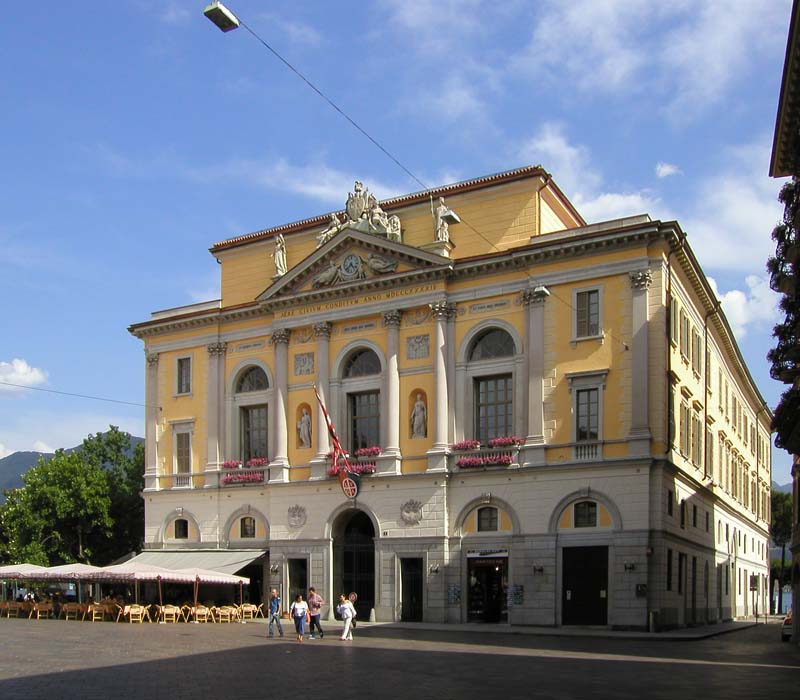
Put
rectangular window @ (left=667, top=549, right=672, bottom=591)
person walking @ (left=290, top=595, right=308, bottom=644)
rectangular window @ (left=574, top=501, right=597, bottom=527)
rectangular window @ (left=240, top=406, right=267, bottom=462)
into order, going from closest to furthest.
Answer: person walking @ (left=290, top=595, right=308, bottom=644) < rectangular window @ (left=574, top=501, right=597, bottom=527) < rectangular window @ (left=667, top=549, right=672, bottom=591) < rectangular window @ (left=240, top=406, right=267, bottom=462)

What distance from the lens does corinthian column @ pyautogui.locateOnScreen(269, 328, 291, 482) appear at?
165ft

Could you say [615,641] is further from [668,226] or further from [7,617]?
[7,617]

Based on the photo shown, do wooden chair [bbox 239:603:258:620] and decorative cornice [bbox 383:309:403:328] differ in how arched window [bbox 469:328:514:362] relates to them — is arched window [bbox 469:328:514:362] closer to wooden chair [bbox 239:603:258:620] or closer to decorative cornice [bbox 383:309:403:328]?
decorative cornice [bbox 383:309:403:328]

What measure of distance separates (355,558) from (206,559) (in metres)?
7.56

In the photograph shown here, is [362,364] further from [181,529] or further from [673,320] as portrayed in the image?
[673,320]

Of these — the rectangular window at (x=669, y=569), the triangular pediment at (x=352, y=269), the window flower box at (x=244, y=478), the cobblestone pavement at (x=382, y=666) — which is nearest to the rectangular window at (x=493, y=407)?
the triangular pediment at (x=352, y=269)

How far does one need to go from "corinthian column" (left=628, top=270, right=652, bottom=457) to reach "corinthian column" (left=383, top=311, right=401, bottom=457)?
431 inches

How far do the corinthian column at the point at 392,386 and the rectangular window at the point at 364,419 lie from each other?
134cm

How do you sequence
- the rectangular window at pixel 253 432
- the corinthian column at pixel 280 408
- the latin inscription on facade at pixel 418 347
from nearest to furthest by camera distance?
the latin inscription on facade at pixel 418 347
the corinthian column at pixel 280 408
the rectangular window at pixel 253 432

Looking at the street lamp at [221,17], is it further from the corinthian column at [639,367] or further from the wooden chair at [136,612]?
the wooden chair at [136,612]

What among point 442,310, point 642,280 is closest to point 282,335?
point 442,310

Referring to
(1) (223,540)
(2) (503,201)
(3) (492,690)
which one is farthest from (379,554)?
(3) (492,690)

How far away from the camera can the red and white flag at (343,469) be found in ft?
154

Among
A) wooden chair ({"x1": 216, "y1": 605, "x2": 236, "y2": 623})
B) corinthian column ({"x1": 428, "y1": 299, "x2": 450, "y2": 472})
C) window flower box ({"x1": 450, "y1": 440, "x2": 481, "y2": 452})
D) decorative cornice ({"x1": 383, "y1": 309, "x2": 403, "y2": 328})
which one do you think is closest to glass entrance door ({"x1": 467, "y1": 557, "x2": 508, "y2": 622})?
corinthian column ({"x1": 428, "y1": 299, "x2": 450, "y2": 472})
